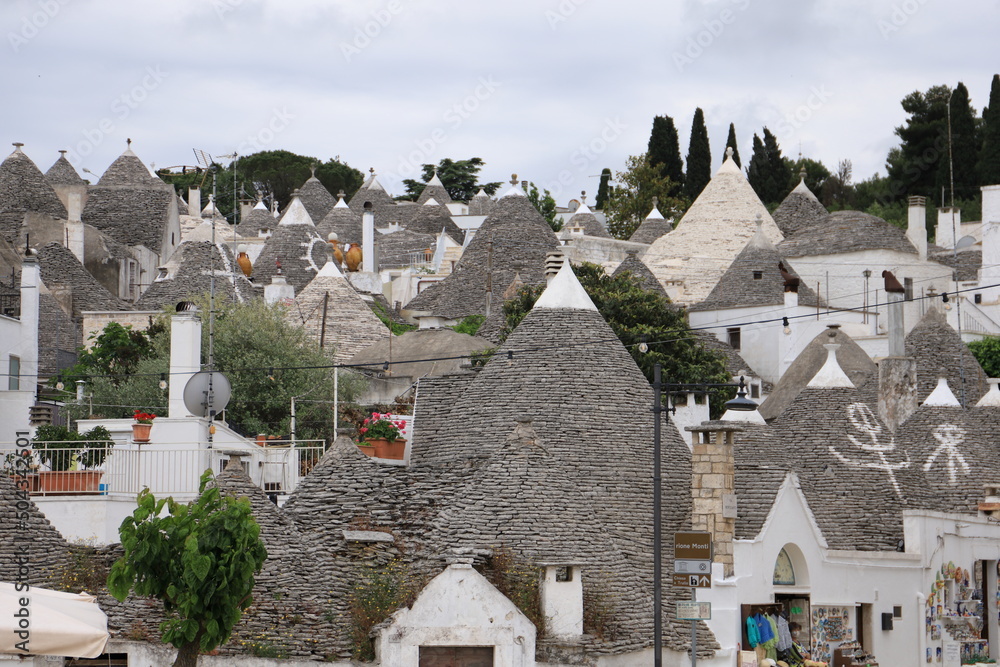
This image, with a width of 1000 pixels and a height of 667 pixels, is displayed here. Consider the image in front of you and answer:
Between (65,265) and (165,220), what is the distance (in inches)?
591

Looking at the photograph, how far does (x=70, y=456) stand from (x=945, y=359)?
26.5 meters

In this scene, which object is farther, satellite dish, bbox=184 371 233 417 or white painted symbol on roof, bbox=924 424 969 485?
white painted symbol on roof, bbox=924 424 969 485

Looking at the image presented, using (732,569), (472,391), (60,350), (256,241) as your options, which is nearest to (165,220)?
(256,241)

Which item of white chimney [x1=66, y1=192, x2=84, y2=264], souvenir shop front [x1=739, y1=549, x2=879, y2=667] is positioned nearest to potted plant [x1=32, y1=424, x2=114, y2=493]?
souvenir shop front [x1=739, y1=549, x2=879, y2=667]

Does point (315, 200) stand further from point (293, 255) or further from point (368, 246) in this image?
point (293, 255)

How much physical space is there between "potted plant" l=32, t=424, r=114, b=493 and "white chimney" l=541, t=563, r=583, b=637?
27.2 feet

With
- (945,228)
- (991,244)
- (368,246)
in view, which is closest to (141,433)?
(368,246)

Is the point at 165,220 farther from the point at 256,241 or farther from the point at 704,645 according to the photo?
the point at 704,645

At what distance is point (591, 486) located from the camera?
105ft

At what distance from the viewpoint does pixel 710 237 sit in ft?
239

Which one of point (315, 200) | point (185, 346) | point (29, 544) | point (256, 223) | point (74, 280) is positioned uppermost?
point (315, 200)

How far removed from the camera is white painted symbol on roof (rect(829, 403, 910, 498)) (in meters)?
37.6

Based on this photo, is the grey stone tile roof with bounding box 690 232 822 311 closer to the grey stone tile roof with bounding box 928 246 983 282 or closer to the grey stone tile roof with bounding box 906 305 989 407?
the grey stone tile roof with bounding box 928 246 983 282

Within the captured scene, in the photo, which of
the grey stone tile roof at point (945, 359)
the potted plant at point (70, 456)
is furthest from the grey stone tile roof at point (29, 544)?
the grey stone tile roof at point (945, 359)
